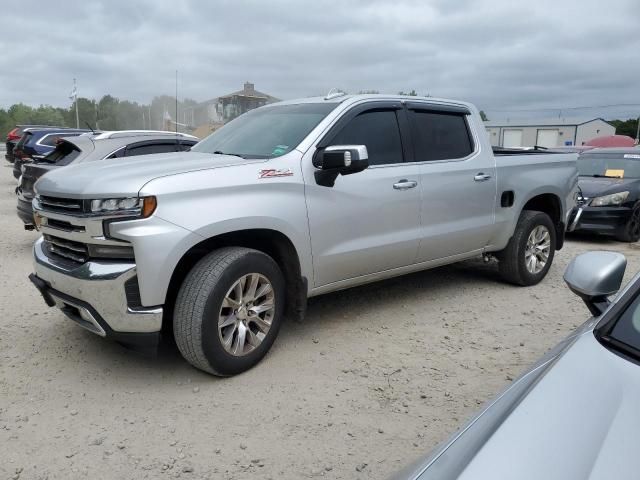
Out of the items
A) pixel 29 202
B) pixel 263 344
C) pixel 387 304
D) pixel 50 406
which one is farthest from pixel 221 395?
pixel 29 202

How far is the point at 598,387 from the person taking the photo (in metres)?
1.52

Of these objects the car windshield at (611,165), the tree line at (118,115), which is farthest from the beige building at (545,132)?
the car windshield at (611,165)

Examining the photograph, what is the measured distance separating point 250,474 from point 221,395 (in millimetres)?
788

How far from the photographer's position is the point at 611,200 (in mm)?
8750

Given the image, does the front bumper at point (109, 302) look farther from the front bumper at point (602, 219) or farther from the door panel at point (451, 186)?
the front bumper at point (602, 219)

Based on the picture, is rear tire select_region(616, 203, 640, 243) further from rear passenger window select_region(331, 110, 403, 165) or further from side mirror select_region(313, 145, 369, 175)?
side mirror select_region(313, 145, 369, 175)

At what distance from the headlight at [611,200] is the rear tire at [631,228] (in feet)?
0.88

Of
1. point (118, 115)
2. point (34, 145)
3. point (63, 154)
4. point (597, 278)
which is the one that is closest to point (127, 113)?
point (118, 115)

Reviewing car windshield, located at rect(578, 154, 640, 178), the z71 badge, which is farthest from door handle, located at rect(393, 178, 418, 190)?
car windshield, located at rect(578, 154, 640, 178)

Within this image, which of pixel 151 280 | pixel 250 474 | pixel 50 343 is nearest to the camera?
pixel 250 474

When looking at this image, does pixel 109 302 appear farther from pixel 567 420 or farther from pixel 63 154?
pixel 63 154

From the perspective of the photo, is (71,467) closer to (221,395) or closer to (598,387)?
(221,395)

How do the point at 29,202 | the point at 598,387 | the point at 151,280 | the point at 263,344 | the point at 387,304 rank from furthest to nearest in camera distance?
the point at 29,202 → the point at 387,304 → the point at 263,344 → the point at 151,280 → the point at 598,387

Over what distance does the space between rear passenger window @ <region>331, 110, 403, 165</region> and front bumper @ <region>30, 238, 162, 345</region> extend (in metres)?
1.90
